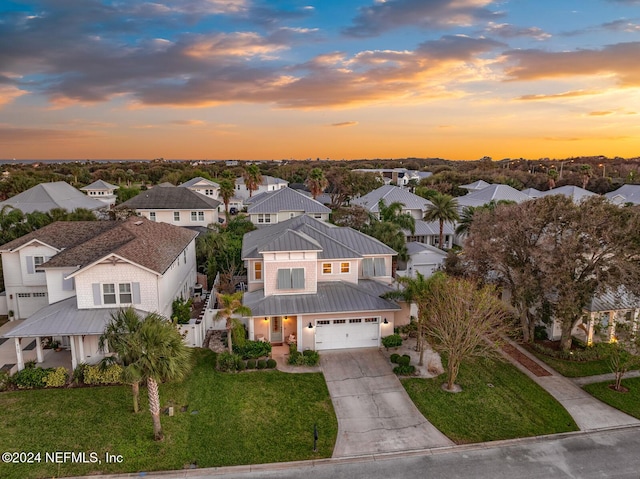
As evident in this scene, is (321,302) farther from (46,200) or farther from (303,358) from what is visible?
(46,200)

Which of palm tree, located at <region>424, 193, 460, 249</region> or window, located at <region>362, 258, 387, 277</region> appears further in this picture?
palm tree, located at <region>424, 193, 460, 249</region>

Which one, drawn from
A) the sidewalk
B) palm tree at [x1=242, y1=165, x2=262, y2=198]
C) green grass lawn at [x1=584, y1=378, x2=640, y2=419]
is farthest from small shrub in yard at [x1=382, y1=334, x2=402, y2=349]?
palm tree at [x1=242, y1=165, x2=262, y2=198]

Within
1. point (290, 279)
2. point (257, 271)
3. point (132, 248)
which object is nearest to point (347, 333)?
point (290, 279)

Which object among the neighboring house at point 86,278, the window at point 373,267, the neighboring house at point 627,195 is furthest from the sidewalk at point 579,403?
the neighboring house at point 627,195

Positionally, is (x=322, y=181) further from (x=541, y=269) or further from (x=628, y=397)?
(x=628, y=397)

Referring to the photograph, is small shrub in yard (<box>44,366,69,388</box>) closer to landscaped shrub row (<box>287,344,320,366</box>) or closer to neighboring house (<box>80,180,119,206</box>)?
landscaped shrub row (<box>287,344,320,366</box>)

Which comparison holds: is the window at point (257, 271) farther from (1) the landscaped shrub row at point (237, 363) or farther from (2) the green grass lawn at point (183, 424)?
(2) the green grass lawn at point (183, 424)

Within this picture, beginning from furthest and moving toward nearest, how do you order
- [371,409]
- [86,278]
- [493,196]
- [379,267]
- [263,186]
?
1. [263,186]
2. [493,196]
3. [379,267]
4. [86,278]
5. [371,409]
